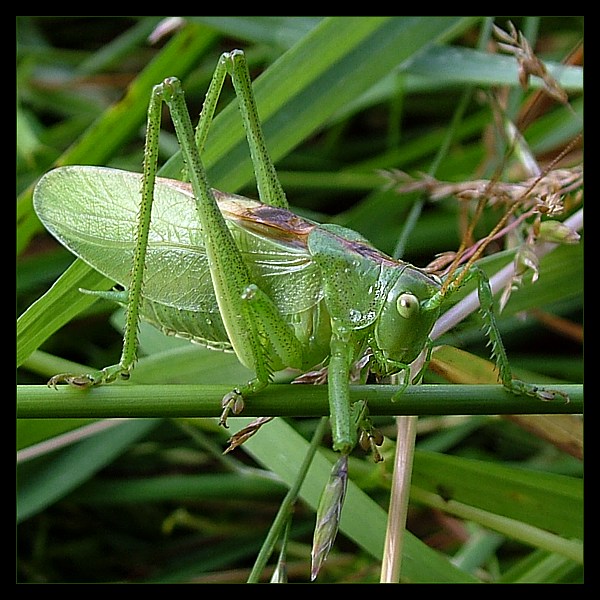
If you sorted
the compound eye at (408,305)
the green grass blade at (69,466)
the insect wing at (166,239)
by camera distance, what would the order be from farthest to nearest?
the green grass blade at (69,466), the insect wing at (166,239), the compound eye at (408,305)

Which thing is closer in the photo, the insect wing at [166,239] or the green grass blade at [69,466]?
the insect wing at [166,239]

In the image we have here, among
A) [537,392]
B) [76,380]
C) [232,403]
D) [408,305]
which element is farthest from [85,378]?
[537,392]

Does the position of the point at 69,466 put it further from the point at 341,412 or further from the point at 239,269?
the point at 341,412

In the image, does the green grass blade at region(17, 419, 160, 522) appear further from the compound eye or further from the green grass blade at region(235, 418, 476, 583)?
the compound eye

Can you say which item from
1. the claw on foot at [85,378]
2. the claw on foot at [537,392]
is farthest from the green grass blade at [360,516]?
the claw on foot at [537,392]

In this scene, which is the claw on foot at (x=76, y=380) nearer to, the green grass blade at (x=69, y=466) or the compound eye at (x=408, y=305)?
the compound eye at (x=408, y=305)

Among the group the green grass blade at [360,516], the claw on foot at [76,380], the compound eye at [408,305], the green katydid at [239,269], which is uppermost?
the green katydid at [239,269]

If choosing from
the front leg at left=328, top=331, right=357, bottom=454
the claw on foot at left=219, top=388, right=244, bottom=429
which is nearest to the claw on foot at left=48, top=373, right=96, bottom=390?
the claw on foot at left=219, top=388, right=244, bottom=429

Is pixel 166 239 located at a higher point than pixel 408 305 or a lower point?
higher
